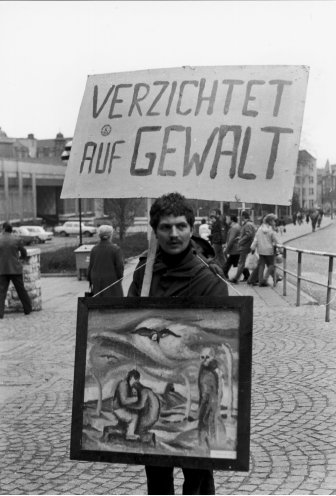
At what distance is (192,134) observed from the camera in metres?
3.54

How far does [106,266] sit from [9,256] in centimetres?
253

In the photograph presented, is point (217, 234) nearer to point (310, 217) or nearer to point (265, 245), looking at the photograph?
point (265, 245)

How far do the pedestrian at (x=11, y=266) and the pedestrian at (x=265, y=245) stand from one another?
5.09 m

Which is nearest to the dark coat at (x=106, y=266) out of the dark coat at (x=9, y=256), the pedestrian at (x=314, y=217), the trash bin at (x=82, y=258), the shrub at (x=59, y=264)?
the dark coat at (x=9, y=256)

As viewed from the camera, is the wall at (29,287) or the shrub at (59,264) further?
the shrub at (59,264)

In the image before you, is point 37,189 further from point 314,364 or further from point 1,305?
point 314,364

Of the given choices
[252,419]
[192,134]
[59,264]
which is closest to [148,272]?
[192,134]

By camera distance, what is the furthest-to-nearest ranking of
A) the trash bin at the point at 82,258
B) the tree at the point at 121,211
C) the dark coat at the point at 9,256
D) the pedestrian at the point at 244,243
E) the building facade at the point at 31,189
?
the building facade at the point at 31,189 → the tree at the point at 121,211 → the trash bin at the point at 82,258 → the pedestrian at the point at 244,243 → the dark coat at the point at 9,256

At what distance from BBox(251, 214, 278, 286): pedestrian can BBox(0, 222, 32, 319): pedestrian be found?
509 centimetres

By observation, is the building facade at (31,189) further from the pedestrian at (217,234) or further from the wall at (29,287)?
the wall at (29,287)

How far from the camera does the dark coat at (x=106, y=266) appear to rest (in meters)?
9.56

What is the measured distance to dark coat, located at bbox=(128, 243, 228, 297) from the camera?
3.09 metres

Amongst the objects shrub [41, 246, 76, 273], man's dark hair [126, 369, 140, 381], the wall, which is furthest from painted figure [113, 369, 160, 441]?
shrub [41, 246, 76, 273]

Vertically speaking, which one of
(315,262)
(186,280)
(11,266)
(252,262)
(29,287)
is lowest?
(315,262)
